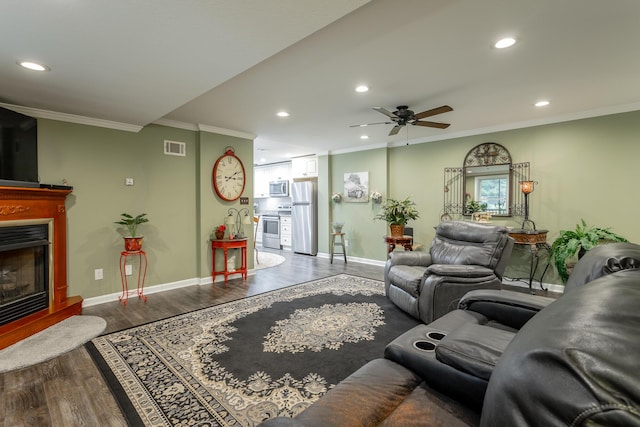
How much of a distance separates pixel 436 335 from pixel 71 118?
4.36 metres

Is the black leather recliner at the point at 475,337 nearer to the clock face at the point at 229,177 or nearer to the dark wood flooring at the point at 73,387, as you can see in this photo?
the dark wood flooring at the point at 73,387

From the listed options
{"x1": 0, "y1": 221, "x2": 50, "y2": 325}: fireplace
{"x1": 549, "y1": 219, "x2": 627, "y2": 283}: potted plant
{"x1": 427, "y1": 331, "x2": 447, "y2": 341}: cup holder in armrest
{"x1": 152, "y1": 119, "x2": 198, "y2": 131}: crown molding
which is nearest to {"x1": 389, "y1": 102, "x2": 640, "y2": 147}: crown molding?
{"x1": 549, "y1": 219, "x2": 627, "y2": 283}: potted plant

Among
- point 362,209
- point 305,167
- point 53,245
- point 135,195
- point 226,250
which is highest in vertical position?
point 305,167

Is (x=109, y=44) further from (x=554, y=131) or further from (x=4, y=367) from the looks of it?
(x=554, y=131)

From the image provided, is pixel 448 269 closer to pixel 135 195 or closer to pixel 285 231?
pixel 135 195

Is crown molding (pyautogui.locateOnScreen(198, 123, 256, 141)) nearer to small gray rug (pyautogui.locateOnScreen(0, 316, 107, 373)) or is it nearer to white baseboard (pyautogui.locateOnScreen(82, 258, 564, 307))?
white baseboard (pyautogui.locateOnScreen(82, 258, 564, 307))

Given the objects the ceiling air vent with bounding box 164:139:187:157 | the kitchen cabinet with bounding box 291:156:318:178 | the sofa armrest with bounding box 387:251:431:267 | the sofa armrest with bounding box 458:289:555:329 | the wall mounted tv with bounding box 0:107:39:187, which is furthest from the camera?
the kitchen cabinet with bounding box 291:156:318:178

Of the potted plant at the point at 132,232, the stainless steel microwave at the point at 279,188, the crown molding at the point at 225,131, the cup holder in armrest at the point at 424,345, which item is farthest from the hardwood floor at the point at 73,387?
the stainless steel microwave at the point at 279,188

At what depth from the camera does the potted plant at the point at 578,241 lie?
3.77m

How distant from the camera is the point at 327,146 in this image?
648cm

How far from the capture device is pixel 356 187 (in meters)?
6.59

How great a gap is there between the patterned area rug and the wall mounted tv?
1850 mm

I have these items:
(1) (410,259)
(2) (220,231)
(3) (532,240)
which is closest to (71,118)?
(2) (220,231)

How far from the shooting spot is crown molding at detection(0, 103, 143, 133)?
11.0ft
